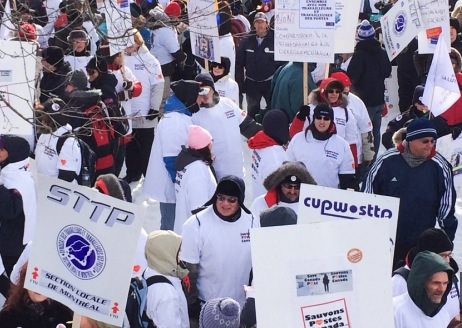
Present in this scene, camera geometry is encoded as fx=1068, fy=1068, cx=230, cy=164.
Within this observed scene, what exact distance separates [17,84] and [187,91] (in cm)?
141

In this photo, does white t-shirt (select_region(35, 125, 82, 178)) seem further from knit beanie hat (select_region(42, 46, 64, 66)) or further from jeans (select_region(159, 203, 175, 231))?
knit beanie hat (select_region(42, 46, 64, 66))

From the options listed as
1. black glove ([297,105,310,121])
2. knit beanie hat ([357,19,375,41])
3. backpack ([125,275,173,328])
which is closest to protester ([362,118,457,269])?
black glove ([297,105,310,121])

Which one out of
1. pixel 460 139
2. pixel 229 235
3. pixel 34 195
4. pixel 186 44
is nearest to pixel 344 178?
pixel 460 139

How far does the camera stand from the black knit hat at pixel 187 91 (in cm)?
847

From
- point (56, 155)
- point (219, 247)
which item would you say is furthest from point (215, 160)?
point (219, 247)

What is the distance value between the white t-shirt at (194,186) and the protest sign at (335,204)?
5.79 feet

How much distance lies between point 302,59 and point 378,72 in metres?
1.40

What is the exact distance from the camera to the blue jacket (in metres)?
7.32

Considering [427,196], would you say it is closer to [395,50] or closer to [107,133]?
[107,133]

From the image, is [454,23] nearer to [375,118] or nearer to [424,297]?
[375,118]

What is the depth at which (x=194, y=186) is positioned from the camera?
791 centimetres

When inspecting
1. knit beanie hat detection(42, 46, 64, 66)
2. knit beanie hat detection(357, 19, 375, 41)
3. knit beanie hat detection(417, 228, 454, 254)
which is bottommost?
knit beanie hat detection(357, 19, 375, 41)

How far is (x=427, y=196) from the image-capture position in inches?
289

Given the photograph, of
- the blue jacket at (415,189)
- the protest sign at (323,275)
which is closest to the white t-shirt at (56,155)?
the blue jacket at (415,189)
